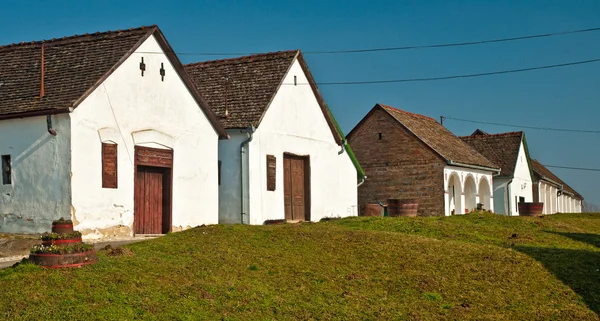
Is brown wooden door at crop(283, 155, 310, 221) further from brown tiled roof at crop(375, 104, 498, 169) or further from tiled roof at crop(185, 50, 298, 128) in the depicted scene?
brown tiled roof at crop(375, 104, 498, 169)

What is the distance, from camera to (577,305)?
44.7 ft

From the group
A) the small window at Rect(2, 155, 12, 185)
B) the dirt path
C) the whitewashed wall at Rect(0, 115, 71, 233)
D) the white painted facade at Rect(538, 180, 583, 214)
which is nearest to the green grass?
the dirt path

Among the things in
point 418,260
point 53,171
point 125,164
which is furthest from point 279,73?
point 418,260

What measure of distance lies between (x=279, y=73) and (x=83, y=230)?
33.3 ft

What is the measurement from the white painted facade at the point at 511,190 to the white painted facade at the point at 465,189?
4.11 m

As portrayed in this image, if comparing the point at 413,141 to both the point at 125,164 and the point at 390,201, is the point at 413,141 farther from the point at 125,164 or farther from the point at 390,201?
the point at 125,164

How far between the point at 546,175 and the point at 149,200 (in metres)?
45.3

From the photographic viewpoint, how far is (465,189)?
4150 centimetres

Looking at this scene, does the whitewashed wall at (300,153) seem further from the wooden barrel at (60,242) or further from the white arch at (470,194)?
the white arch at (470,194)

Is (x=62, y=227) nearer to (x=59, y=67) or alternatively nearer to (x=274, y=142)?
(x=59, y=67)

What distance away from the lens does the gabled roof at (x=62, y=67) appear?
1956 cm

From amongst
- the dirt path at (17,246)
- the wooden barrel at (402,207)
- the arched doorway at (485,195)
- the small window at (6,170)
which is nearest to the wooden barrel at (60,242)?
the dirt path at (17,246)

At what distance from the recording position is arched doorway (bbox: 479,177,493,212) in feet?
139

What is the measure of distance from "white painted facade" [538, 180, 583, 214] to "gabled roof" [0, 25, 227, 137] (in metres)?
38.7
